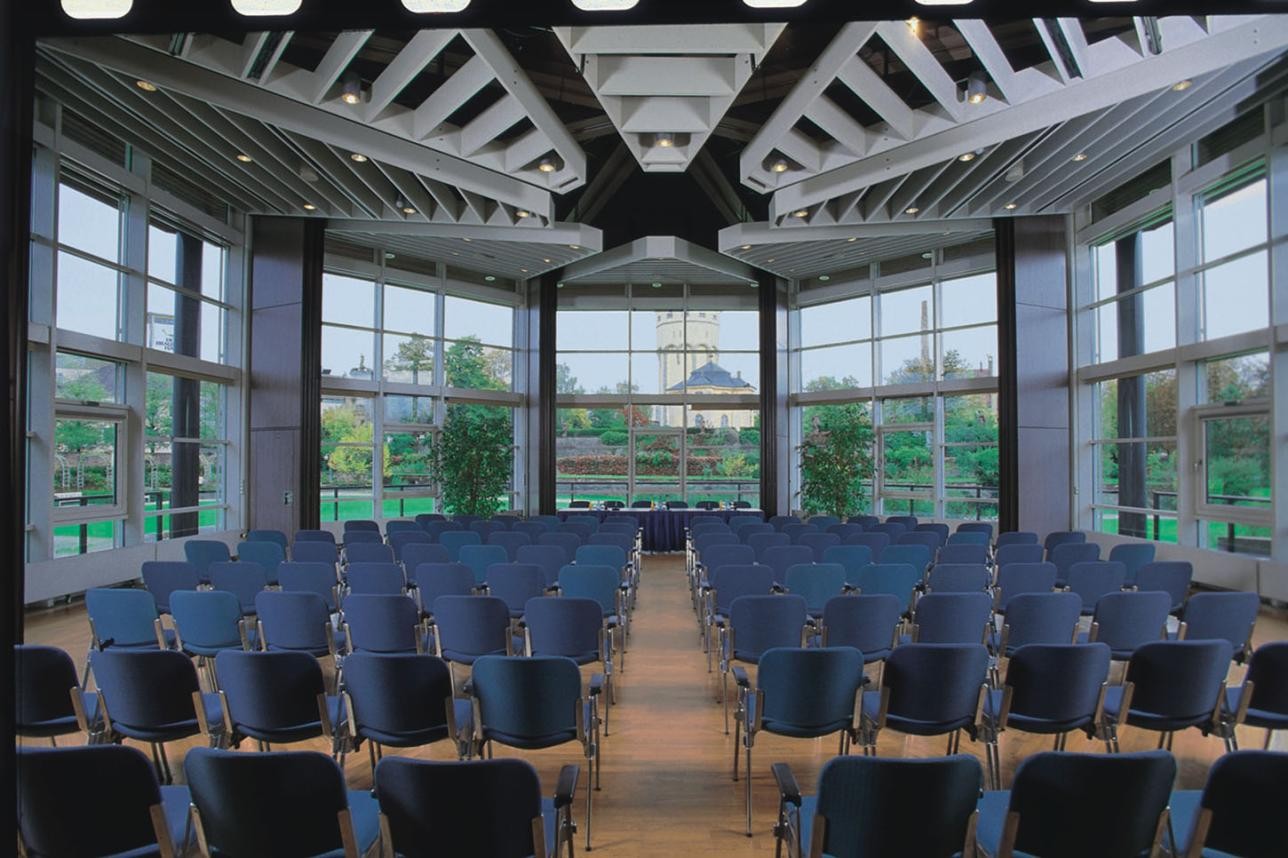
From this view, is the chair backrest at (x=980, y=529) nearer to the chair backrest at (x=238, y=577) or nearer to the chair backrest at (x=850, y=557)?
the chair backrest at (x=850, y=557)

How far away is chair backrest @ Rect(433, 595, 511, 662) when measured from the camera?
4344 mm

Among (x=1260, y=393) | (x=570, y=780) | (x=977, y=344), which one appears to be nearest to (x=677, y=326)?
(x=977, y=344)

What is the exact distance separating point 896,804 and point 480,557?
5.27 m

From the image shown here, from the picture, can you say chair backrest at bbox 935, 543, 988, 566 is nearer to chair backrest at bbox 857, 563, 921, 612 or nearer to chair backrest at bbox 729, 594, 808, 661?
chair backrest at bbox 857, 563, 921, 612

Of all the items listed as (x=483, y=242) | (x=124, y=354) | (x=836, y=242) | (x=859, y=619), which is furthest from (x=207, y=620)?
(x=836, y=242)

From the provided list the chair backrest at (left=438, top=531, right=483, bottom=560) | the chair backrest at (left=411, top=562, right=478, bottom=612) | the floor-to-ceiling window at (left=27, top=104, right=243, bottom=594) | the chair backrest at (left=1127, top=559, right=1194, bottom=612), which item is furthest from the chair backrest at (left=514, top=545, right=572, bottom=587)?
the floor-to-ceiling window at (left=27, top=104, right=243, bottom=594)

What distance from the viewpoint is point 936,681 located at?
3301 mm

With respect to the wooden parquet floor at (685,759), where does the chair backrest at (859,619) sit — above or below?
above

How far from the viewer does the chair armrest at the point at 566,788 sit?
240 cm

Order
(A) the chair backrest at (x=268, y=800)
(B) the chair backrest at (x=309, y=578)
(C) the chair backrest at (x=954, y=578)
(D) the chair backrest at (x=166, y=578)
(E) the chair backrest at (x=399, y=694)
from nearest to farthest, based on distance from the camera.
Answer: (A) the chair backrest at (x=268, y=800)
(E) the chair backrest at (x=399, y=694)
(C) the chair backrest at (x=954, y=578)
(D) the chair backrest at (x=166, y=578)
(B) the chair backrest at (x=309, y=578)

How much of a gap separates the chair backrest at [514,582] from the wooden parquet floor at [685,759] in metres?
1.01

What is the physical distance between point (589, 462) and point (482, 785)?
1387 cm

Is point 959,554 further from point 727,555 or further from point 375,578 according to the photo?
point 375,578

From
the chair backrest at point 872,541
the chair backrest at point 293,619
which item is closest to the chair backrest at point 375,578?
the chair backrest at point 293,619
